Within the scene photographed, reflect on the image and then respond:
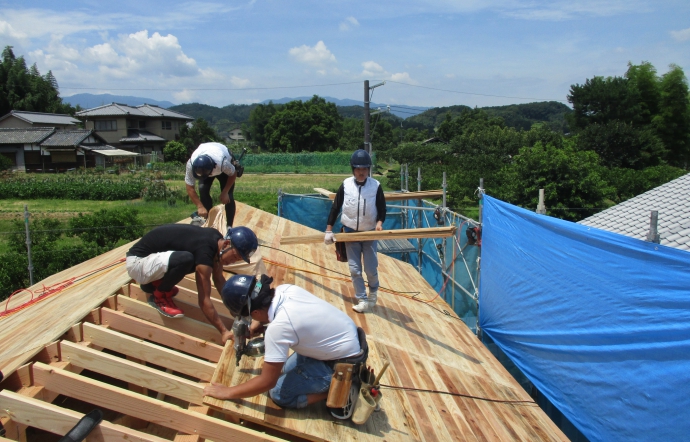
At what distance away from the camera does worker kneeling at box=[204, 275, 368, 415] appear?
2.54 m

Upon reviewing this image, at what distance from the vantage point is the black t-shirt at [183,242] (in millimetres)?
3475

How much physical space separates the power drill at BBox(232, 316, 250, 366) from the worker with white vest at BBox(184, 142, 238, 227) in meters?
2.38

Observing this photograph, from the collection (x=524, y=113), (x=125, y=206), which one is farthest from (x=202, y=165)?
(x=524, y=113)

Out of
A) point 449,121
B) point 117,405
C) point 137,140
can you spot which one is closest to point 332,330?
point 117,405

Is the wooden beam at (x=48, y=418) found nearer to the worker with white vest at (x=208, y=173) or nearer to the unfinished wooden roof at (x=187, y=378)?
the unfinished wooden roof at (x=187, y=378)

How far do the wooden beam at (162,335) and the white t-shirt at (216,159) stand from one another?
196cm

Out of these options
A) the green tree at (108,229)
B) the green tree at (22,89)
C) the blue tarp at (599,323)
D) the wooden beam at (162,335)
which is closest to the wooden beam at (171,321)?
the wooden beam at (162,335)

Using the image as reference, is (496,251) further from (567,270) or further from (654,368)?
(654,368)

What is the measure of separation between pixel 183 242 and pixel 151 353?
2.71 ft

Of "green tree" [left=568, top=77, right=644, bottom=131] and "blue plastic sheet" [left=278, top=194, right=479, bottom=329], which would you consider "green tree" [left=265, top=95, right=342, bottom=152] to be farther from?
"blue plastic sheet" [left=278, top=194, right=479, bottom=329]

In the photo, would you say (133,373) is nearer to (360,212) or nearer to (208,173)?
(360,212)

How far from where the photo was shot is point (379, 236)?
4223 mm

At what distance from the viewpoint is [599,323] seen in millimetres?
3576

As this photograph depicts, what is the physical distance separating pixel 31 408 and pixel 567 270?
3782mm
